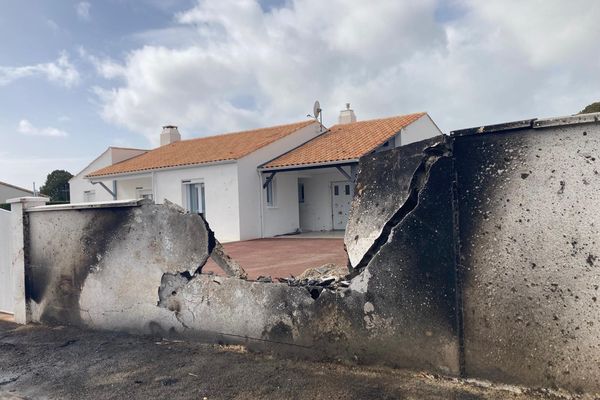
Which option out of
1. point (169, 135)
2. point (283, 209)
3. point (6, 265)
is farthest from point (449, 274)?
point (169, 135)

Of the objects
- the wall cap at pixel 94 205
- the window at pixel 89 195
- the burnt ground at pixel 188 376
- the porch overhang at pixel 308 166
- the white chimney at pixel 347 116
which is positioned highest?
the white chimney at pixel 347 116

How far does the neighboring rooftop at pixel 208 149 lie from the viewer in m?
18.8

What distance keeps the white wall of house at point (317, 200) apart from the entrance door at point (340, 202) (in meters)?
0.17

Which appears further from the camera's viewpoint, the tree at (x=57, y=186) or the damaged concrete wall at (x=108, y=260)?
the tree at (x=57, y=186)

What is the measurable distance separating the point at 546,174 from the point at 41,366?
502cm

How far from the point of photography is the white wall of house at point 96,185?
84.9ft

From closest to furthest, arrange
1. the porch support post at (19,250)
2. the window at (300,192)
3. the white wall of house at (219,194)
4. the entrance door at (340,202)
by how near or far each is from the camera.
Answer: the porch support post at (19,250), the white wall of house at (219,194), the entrance door at (340,202), the window at (300,192)

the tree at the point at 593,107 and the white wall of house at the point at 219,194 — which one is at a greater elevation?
the tree at the point at 593,107

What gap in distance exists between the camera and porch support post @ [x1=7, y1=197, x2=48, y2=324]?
6.54m

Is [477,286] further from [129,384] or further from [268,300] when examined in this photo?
[129,384]

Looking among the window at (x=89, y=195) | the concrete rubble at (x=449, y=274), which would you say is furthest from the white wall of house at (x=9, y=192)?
the concrete rubble at (x=449, y=274)

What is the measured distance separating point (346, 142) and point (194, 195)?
643 cm

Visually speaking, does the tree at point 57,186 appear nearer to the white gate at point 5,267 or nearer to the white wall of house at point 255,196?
the white wall of house at point 255,196

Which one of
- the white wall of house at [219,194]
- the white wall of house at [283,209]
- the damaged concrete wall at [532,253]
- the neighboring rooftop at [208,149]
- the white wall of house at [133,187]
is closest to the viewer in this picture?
the damaged concrete wall at [532,253]
